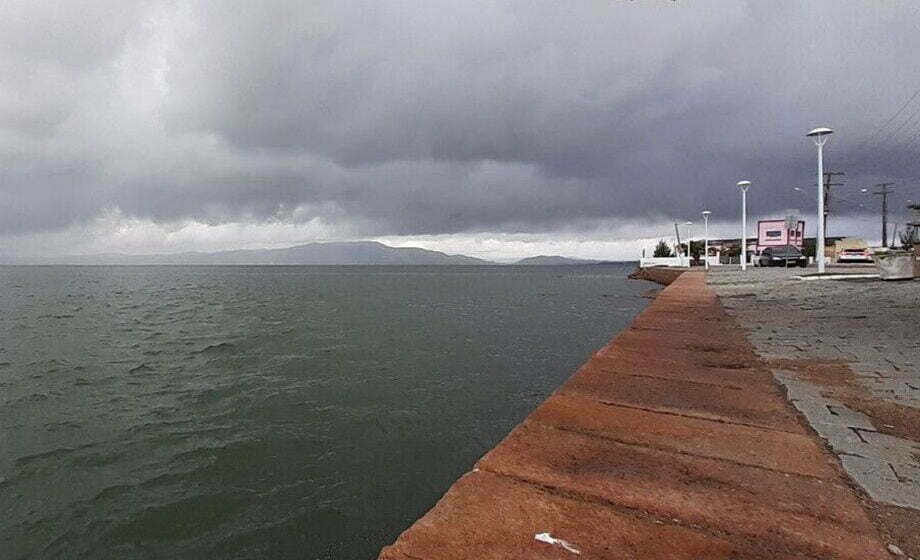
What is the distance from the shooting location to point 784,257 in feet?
116

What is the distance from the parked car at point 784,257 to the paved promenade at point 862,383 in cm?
2968

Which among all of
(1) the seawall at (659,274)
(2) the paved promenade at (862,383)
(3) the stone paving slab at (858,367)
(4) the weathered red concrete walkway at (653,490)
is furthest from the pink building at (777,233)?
(4) the weathered red concrete walkway at (653,490)

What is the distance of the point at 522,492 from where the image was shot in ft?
6.63

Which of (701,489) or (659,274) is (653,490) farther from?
(659,274)

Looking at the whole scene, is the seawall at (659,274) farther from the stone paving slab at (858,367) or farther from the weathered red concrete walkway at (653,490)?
the weathered red concrete walkway at (653,490)

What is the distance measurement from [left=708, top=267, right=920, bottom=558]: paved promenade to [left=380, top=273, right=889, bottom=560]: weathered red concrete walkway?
0.13m

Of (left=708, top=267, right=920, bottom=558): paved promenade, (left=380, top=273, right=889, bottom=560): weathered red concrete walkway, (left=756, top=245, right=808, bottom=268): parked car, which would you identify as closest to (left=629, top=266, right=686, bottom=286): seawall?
(left=756, top=245, right=808, bottom=268): parked car

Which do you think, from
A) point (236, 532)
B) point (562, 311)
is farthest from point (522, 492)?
point (562, 311)

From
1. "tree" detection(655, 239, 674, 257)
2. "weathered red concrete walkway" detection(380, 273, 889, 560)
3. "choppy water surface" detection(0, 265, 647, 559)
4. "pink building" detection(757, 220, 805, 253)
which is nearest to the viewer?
"weathered red concrete walkway" detection(380, 273, 889, 560)

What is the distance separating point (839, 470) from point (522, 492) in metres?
1.50

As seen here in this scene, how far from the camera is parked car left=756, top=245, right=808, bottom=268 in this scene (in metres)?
34.0

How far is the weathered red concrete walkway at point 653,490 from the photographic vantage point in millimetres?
1637

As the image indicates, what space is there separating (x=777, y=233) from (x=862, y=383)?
53.8 meters

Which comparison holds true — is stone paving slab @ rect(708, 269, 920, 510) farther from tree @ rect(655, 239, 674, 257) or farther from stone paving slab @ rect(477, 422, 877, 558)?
tree @ rect(655, 239, 674, 257)
